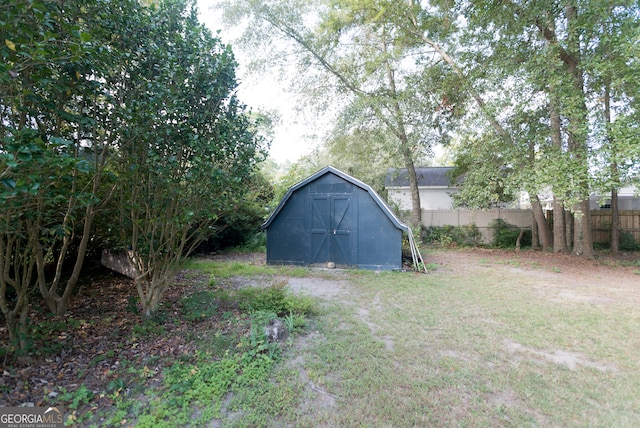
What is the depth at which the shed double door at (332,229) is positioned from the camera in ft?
29.6

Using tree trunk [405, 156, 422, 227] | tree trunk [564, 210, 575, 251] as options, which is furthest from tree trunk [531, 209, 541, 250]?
tree trunk [405, 156, 422, 227]

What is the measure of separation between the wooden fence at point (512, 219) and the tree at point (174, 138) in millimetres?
13215

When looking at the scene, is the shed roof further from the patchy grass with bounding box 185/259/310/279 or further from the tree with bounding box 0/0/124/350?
the tree with bounding box 0/0/124/350

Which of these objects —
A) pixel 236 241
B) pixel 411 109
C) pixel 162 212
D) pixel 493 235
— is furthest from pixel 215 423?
pixel 493 235

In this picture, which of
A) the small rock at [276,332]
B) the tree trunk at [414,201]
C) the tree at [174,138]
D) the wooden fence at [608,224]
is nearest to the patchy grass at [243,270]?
the tree at [174,138]

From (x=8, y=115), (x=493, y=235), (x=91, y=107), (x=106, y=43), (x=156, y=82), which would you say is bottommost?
(x=493, y=235)

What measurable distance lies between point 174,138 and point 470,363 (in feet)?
14.2

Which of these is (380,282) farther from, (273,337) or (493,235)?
(493,235)

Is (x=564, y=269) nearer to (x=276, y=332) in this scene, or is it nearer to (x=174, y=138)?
(x=276, y=332)

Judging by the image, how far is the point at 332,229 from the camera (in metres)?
9.15

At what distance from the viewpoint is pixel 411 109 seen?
13.1 m

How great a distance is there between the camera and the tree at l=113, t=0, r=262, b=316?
357 centimetres

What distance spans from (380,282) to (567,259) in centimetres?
762

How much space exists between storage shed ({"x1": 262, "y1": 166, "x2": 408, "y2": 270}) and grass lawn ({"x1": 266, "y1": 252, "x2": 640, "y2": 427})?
2825mm
